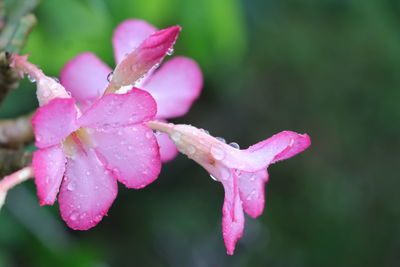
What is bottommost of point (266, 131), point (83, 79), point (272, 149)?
point (266, 131)

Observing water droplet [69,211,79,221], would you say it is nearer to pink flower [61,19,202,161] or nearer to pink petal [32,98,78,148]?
pink petal [32,98,78,148]

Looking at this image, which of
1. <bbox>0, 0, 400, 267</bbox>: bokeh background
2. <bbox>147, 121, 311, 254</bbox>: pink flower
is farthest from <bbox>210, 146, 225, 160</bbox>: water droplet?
<bbox>0, 0, 400, 267</bbox>: bokeh background

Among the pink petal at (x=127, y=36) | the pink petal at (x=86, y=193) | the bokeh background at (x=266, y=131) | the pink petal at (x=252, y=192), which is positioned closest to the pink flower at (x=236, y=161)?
the pink petal at (x=252, y=192)

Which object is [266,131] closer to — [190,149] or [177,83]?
[177,83]

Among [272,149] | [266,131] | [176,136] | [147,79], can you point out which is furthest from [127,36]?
[266,131]

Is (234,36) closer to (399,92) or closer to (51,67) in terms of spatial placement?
(51,67)

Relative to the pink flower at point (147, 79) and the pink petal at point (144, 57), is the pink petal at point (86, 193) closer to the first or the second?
the pink petal at point (144, 57)
